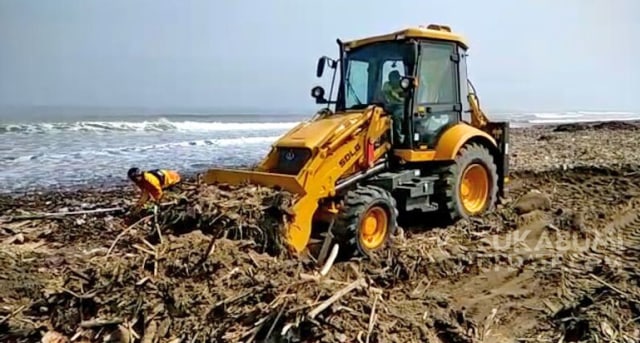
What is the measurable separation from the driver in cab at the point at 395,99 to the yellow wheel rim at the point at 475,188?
1.29m

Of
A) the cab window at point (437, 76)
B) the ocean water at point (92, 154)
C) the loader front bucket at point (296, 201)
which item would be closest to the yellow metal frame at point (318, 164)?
the loader front bucket at point (296, 201)

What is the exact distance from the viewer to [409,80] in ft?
23.1

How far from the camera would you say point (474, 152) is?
793 cm

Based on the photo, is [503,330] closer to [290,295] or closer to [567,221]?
[290,295]

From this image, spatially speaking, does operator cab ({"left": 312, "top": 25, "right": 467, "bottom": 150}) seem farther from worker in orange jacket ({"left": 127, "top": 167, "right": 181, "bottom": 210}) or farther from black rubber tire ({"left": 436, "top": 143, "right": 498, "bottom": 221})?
worker in orange jacket ({"left": 127, "top": 167, "right": 181, "bottom": 210})

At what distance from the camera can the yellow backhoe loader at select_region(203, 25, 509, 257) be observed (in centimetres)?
624

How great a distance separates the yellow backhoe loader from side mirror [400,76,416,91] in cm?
1

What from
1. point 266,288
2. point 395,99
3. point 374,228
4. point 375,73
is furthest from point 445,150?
point 266,288

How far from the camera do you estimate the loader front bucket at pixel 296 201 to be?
580 centimetres

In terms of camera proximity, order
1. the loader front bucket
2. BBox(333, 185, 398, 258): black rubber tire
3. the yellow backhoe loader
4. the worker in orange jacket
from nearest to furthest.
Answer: the loader front bucket → BBox(333, 185, 398, 258): black rubber tire → the yellow backhoe loader → the worker in orange jacket

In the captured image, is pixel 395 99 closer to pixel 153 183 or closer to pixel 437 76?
pixel 437 76

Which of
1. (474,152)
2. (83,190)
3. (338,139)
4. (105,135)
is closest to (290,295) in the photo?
(338,139)

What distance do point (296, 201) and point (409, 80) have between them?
217cm

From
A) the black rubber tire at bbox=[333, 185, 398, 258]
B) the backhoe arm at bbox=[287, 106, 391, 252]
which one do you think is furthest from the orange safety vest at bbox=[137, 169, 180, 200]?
the black rubber tire at bbox=[333, 185, 398, 258]
